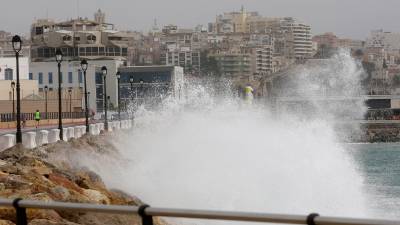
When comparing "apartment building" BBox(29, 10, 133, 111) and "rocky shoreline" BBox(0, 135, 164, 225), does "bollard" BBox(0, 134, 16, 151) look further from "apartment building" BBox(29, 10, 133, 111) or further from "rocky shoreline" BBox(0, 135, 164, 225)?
"apartment building" BBox(29, 10, 133, 111)

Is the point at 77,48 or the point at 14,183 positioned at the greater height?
the point at 14,183

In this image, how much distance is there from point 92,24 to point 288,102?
114ft

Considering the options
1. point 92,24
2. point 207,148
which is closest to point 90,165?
point 207,148

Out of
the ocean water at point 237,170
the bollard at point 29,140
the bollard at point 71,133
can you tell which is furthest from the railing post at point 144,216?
the bollard at point 71,133

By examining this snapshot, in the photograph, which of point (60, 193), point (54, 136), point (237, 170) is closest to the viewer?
point (60, 193)

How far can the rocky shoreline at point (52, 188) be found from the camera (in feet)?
37.4

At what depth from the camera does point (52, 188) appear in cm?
1512

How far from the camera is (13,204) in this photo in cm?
678

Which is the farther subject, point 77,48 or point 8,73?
point 77,48

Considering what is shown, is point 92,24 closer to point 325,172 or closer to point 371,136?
point 371,136

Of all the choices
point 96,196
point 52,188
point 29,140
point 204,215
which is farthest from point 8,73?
point 204,215

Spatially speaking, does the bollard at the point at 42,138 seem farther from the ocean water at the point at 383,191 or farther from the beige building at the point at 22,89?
the beige building at the point at 22,89

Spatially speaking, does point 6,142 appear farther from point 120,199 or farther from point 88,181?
point 120,199

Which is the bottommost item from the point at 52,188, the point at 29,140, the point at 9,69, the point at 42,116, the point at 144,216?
the point at 42,116
